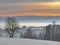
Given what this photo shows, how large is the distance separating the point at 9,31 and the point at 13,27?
1.19 metres

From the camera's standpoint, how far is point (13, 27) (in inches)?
723

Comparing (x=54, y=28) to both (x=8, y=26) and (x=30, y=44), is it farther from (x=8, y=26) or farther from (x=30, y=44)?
(x=30, y=44)

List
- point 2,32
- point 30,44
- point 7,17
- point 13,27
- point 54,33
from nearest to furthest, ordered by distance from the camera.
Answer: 1. point 30,44
2. point 54,33
3. point 2,32
4. point 13,27
5. point 7,17

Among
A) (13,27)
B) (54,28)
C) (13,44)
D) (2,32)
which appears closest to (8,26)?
(13,27)

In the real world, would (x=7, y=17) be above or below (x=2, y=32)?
above

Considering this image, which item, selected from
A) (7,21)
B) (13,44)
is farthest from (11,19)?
(13,44)

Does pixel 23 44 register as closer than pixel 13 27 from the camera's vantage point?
Yes

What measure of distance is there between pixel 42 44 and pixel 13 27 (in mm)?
10683

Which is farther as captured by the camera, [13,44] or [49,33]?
[49,33]

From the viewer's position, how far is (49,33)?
46.6ft

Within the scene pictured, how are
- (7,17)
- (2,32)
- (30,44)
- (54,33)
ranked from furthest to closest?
(7,17)
(2,32)
(54,33)
(30,44)

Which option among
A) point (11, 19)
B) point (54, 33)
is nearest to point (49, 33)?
point (54, 33)

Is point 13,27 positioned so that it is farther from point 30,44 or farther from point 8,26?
point 30,44

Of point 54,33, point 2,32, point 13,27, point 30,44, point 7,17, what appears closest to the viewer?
point 30,44
